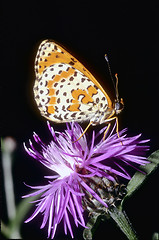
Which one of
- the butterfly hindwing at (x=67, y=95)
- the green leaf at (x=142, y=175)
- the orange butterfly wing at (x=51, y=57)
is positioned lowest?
the green leaf at (x=142, y=175)

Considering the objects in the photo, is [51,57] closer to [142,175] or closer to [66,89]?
[66,89]

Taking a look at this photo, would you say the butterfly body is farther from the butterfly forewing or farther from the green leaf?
the green leaf

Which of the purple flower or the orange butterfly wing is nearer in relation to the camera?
the purple flower

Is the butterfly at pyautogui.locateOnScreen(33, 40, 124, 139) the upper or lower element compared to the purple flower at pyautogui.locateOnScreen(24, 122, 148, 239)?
upper

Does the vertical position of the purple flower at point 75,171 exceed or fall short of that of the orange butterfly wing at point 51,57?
it falls short

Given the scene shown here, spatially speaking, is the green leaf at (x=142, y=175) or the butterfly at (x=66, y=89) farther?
the butterfly at (x=66, y=89)

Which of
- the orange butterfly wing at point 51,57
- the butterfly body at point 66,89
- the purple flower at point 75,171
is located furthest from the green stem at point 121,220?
the orange butterfly wing at point 51,57

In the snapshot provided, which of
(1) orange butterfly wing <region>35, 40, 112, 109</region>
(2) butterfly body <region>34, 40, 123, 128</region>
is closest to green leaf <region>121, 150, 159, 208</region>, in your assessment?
(2) butterfly body <region>34, 40, 123, 128</region>

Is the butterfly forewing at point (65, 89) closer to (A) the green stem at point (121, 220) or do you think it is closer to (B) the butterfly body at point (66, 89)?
(B) the butterfly body at point (66, 89)

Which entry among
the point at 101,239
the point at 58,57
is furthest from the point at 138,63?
the point at 101,239
